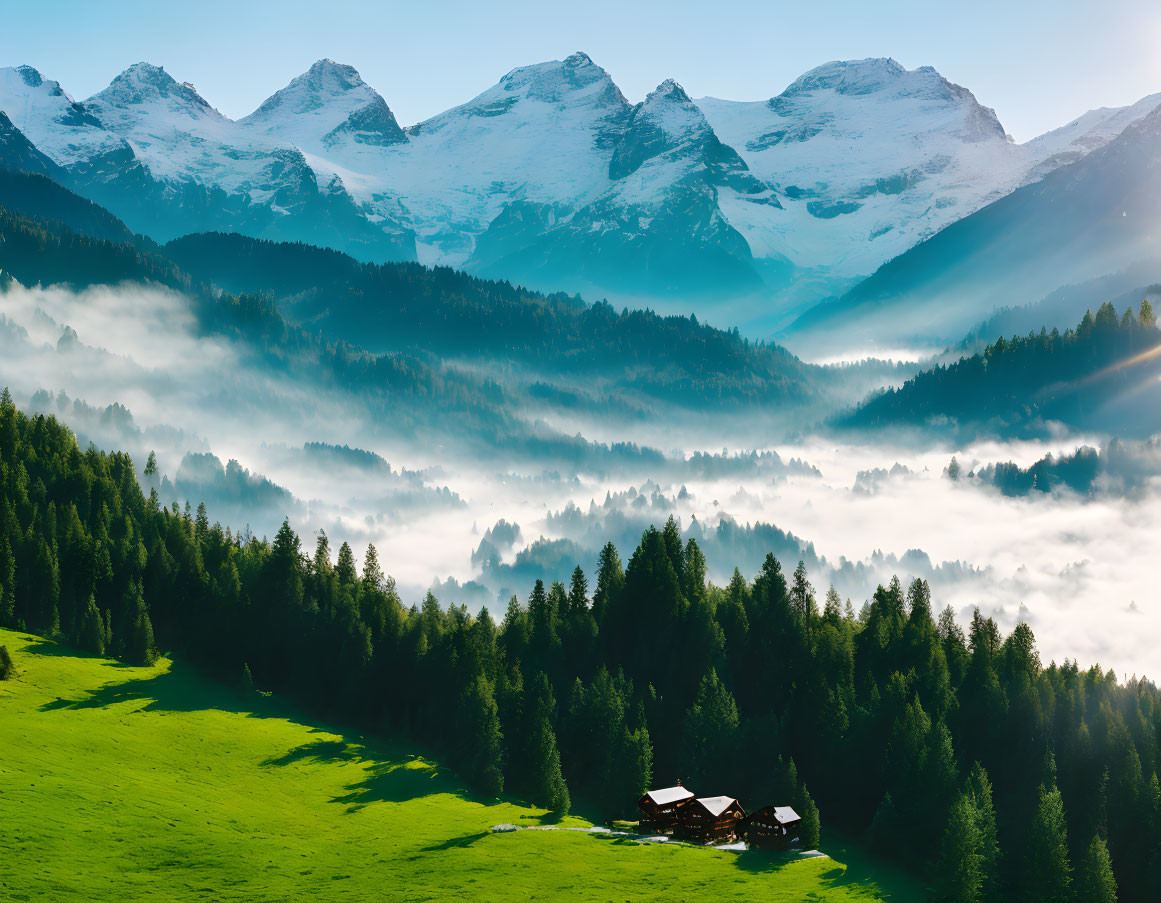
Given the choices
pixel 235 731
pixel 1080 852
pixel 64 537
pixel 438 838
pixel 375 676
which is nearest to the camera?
pixel 438 838

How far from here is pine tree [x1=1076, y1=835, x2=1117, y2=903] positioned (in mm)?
126375

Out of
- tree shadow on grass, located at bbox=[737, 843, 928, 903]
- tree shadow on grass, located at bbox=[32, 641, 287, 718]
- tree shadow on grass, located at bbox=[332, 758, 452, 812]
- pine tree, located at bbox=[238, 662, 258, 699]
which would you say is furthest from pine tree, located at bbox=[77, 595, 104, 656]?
tree shadow on grass, located at bbox=[737, 843, 928, 903]

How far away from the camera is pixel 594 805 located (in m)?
146

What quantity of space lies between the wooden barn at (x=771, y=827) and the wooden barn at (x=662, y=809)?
24.5ft

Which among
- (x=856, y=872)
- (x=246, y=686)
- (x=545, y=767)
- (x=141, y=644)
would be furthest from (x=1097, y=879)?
(x=141, y=644)

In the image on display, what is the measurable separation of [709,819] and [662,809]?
5640mm

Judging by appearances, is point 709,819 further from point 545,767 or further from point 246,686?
point 246,686

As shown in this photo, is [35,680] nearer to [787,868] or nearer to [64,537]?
[64,537]

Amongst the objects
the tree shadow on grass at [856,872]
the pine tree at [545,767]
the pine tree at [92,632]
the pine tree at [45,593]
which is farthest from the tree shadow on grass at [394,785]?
the pine tree at [45,593]

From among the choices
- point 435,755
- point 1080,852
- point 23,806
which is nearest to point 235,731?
point 435,755

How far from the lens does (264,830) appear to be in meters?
117

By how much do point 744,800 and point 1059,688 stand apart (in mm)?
49857

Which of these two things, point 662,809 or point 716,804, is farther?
point 716,804

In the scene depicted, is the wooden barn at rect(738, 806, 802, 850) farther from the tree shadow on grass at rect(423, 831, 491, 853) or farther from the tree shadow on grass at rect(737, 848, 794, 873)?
the tree shadow on grass at rect(423, 831, 491, 853)
